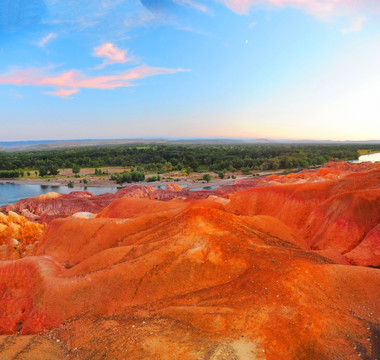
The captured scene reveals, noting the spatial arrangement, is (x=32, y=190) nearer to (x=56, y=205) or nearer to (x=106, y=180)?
(x=106, y=180)

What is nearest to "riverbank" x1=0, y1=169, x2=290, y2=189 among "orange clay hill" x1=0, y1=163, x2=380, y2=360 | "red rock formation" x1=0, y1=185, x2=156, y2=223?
"red rock formation" x1=0, y1=185, x2=156, y2=223

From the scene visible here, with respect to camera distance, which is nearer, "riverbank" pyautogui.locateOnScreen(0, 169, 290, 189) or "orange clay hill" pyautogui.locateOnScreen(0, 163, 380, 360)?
"orange clay hill" pyautogui.locateOnScreen(0, 163, 380, 360)

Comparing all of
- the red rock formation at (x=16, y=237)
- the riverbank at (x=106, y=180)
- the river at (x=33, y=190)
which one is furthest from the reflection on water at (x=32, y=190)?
the red rock formation at (x=16, y=237)

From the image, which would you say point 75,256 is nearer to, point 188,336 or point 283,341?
point 188,336

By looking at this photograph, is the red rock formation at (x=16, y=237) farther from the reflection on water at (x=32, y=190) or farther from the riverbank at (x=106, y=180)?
the riverbank at (x=106, y=180)

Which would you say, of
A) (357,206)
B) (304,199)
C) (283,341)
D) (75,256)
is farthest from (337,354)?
(304,199)

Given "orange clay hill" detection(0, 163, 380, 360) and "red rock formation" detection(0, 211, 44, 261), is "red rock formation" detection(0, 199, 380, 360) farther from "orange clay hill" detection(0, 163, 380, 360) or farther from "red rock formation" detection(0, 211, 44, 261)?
"red rock formation" detection(0, 211, 44, 261)
